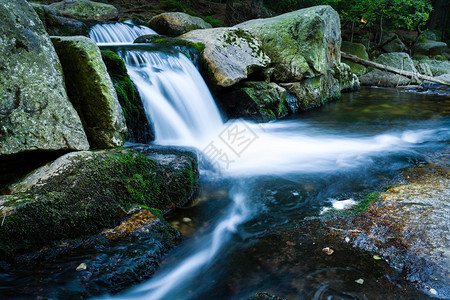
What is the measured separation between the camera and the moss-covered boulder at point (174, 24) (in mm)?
11234

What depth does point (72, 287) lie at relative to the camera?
2.22 m

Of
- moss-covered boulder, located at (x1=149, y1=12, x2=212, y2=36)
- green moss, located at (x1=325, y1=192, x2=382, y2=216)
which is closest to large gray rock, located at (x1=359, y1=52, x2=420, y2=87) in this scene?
moss-covered boulder, located at (x1=149, y1=12, x2=212, y2=36)

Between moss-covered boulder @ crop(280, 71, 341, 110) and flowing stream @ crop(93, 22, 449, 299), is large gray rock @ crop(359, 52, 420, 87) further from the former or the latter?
flowing stream @ crop(93, 22, 449, 299)

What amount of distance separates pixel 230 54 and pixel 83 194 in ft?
20.6

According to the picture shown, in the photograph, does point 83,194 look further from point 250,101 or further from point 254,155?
point 250,101

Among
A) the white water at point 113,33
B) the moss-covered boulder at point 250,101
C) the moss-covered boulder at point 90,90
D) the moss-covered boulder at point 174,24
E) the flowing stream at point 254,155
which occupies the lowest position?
the flowing stream at point 254,155

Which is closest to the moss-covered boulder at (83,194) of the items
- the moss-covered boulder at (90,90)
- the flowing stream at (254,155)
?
the moss-covered boulder at (90,90)

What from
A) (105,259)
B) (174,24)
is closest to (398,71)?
(174,24)

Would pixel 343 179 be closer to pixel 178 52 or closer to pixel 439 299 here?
pixel 439 299

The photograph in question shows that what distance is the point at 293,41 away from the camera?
9516mm

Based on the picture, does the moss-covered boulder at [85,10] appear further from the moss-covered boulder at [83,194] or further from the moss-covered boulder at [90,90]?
the moss-covered boulder at [83,194]

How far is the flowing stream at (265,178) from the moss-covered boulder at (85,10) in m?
2.89

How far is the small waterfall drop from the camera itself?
5805mm

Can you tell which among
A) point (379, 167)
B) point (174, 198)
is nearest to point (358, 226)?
point (174, 198)
